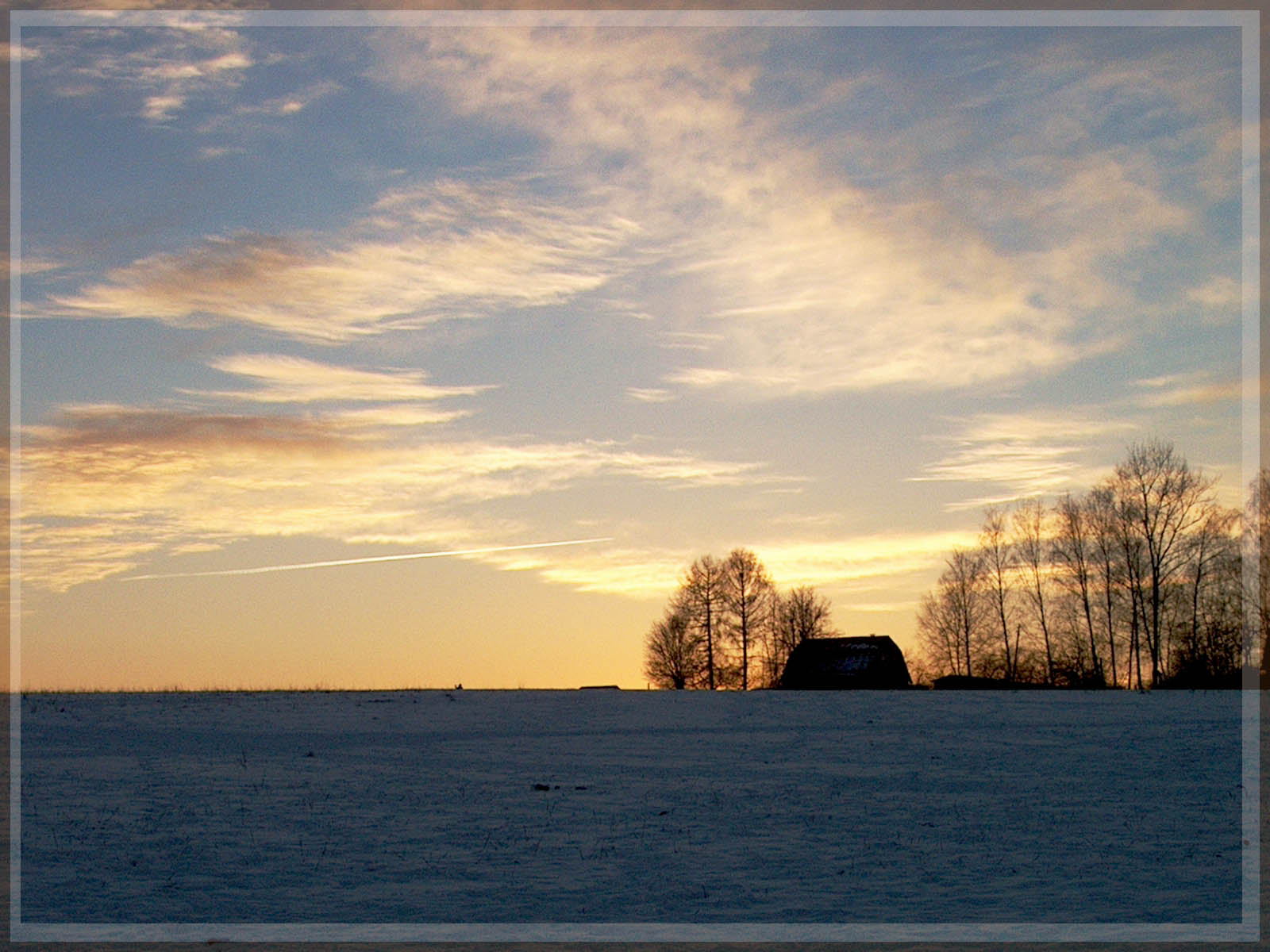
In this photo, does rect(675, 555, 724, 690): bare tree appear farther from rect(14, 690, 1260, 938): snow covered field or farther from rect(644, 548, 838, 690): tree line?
rect(14, 690, 1260, 938): snow covered field

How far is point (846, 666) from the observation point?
224ft

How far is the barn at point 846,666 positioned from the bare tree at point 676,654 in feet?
87.5

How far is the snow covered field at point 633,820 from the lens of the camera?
57.2 ft

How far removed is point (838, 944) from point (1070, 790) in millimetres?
13532

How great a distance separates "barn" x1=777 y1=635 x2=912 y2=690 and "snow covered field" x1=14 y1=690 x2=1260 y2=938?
28.0m

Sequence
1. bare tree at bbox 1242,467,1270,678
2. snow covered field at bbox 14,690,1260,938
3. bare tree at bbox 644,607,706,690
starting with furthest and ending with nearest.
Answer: bare tree at bbox 644,607,706,690
bare tree at bbox 1242,467,1270,678
snow covered field at bbox 14,690,1260,938

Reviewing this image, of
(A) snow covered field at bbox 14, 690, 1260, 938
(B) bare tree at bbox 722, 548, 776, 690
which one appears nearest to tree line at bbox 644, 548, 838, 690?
(B) bare tree at bbox 722, 548, 776, 690

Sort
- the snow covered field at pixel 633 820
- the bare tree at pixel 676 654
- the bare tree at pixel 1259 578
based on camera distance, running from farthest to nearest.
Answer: the bare tree at pixel 676 654
the bare tree at pixel 1259 578
the snow covered field at pixel 633 820

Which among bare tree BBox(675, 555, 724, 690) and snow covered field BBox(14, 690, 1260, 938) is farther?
bare tree BBox(675, 555, 724, 690)

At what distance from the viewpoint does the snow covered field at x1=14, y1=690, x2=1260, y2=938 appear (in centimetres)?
1742

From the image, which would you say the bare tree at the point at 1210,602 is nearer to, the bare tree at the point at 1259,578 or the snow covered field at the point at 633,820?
the bare tree at the point at 1259,578

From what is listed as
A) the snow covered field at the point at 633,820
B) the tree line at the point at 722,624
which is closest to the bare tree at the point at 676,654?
the tree line at the point at 722,624

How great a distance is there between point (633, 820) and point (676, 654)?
76942mm

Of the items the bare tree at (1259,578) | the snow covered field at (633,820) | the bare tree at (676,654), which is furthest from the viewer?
the bare tree at (676,654)
